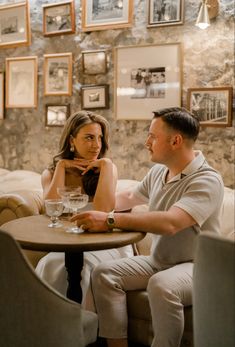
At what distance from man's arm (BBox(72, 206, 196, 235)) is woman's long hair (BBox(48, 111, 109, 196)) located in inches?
28.4

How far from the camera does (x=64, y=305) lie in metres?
1.59

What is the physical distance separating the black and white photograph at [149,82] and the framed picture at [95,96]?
259 millimetres

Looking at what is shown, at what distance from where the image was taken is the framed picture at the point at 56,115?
425 centimetres

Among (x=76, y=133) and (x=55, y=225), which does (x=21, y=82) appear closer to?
(x=76, y=133)

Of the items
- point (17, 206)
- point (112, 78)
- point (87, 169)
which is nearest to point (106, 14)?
point (112, 78)

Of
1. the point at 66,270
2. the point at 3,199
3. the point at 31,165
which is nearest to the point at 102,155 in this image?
the point at 3,199

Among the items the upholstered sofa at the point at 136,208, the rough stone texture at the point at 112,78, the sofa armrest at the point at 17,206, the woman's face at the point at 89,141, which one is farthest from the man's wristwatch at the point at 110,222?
the rough stone texture at the point at 112,78

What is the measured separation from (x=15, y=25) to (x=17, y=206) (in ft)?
6.94

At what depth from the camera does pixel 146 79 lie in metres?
3.79

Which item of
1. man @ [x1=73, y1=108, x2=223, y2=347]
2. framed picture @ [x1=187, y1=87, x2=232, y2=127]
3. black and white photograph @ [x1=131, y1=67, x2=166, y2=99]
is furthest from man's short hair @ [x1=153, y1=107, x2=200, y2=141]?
black and white photograph @ [x1=131, y1=67, x2=166, y2=99]

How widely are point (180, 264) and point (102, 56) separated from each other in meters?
2.19

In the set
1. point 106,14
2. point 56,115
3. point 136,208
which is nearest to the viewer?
point 136,208

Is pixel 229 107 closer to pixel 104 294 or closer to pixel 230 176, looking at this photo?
pixel 230 176

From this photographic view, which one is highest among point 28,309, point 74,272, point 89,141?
point 89,141
